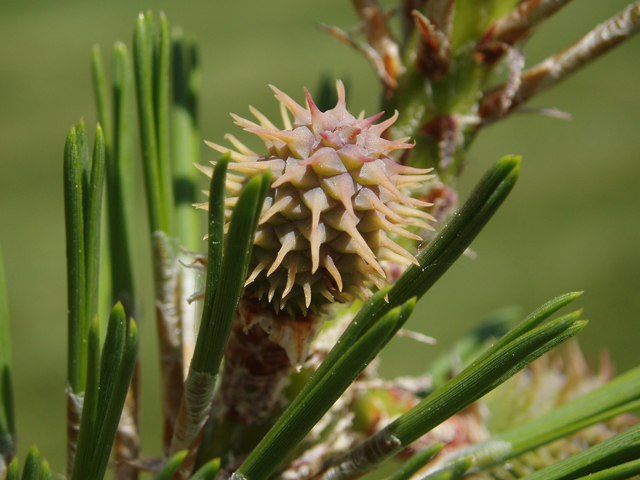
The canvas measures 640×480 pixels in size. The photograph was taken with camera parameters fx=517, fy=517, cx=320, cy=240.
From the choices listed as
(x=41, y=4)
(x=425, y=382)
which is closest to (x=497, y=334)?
(x=425, y=382)

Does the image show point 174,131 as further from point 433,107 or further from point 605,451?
point 605,451

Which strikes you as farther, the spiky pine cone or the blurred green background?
the blurred green background

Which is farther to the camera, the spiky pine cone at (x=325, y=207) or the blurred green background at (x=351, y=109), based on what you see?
the blurred green background at (x=351, y=109)

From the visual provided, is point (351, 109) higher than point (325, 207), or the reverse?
point (351, 109)
